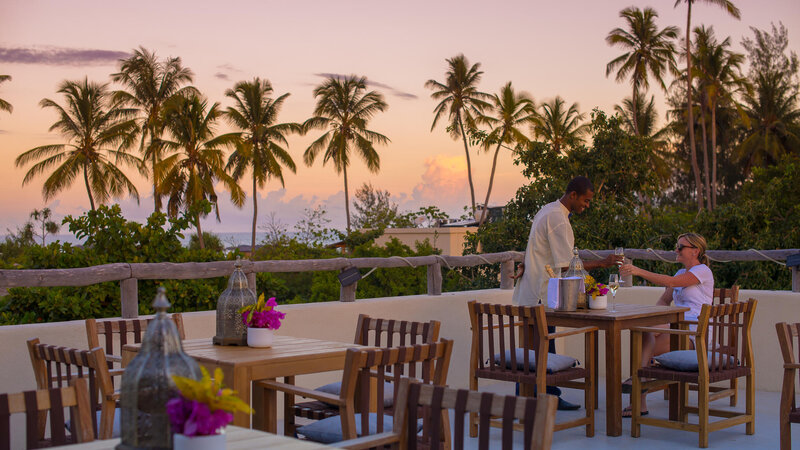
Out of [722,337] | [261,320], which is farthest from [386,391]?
[722,337]

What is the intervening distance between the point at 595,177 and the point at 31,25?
1963cm

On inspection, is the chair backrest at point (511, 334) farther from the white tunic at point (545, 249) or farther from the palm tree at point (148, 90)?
the palm tree at point (148, 90)

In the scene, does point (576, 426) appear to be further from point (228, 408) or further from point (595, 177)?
point (595, 177)

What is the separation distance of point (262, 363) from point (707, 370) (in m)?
2.93

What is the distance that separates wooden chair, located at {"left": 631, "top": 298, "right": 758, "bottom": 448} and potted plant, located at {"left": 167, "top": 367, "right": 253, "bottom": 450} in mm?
3970

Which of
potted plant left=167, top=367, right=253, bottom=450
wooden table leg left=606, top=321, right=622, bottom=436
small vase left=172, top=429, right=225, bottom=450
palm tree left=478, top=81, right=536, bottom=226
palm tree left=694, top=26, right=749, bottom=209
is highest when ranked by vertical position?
palm tree left=694, top=26, right=749, bottom=209

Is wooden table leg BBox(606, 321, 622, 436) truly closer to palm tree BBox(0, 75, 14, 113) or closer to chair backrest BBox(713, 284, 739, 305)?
chair backrest BBox(713, 284, 739, 305)

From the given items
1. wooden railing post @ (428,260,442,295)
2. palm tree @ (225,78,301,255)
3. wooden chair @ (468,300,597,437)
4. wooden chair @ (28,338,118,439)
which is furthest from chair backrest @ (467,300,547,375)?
palm tree @ (225,78,301,255)

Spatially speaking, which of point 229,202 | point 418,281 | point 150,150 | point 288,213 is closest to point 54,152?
point 150,150

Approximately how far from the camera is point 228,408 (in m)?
1.78

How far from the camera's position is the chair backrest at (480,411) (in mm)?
2264

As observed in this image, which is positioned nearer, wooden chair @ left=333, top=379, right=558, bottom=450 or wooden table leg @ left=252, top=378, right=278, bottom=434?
wooden chair @ left=333, top=379, right=558, bottom=450

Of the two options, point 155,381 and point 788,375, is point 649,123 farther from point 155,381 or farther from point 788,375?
point 155,381

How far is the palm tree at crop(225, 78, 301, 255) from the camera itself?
38594 millimetres
